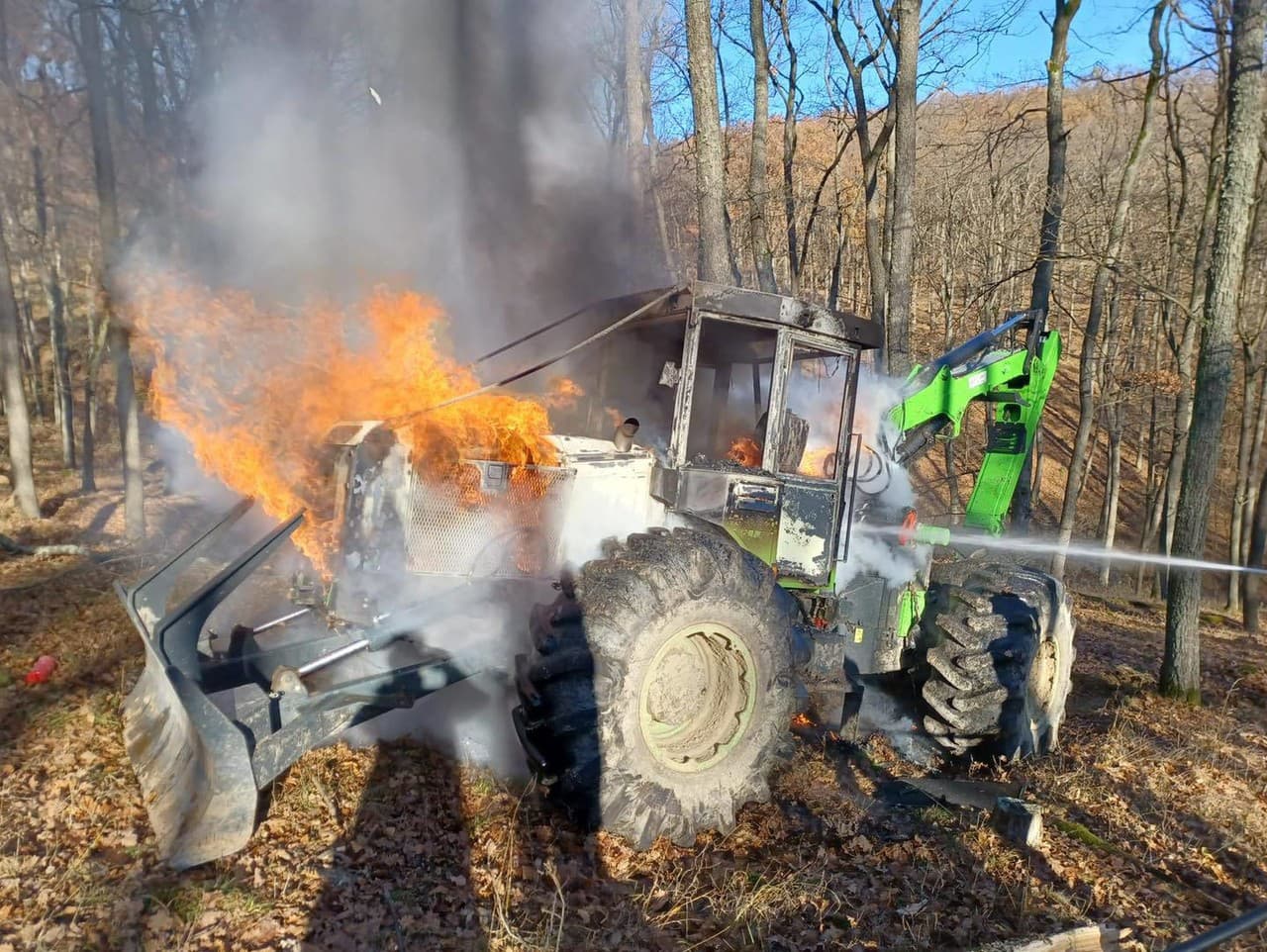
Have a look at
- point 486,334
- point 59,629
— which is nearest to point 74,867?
point 59,629

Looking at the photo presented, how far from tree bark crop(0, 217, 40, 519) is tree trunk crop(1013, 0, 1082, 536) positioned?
618 inches

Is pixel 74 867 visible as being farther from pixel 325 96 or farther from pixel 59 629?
pixel 325 96

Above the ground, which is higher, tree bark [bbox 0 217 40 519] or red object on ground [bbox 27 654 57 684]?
tree bark [bbox 0 217 40 519]

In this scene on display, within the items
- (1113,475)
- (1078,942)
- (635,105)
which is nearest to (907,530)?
(1078,942)

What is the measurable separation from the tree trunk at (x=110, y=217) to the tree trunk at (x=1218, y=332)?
1340cm

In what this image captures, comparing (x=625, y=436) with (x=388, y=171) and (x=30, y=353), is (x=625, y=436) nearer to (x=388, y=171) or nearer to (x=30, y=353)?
(x=388, y=171)

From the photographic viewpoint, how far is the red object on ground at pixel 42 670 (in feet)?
18.9

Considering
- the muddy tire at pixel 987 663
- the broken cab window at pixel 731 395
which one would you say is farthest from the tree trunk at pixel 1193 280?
the broken cab window at pixel 731 395

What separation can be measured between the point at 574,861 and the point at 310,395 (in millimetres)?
3452

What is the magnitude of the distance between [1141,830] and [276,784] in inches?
211

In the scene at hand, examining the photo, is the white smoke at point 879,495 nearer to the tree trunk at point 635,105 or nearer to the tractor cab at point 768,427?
the tractor cab at point 768,427

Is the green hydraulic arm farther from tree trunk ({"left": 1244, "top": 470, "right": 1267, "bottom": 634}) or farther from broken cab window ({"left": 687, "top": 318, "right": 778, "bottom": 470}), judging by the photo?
tree trunk ({"left": 1244, "top": 470, "right": 1267, "bottom": 634})

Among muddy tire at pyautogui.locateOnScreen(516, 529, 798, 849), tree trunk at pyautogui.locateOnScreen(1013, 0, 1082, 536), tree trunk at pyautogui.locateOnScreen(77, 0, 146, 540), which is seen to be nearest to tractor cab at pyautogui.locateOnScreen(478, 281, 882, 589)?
muddy tire at pyautogui.locateOnScreen(516, 529, 798, 849)

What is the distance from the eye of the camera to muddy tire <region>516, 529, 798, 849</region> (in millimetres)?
3979
